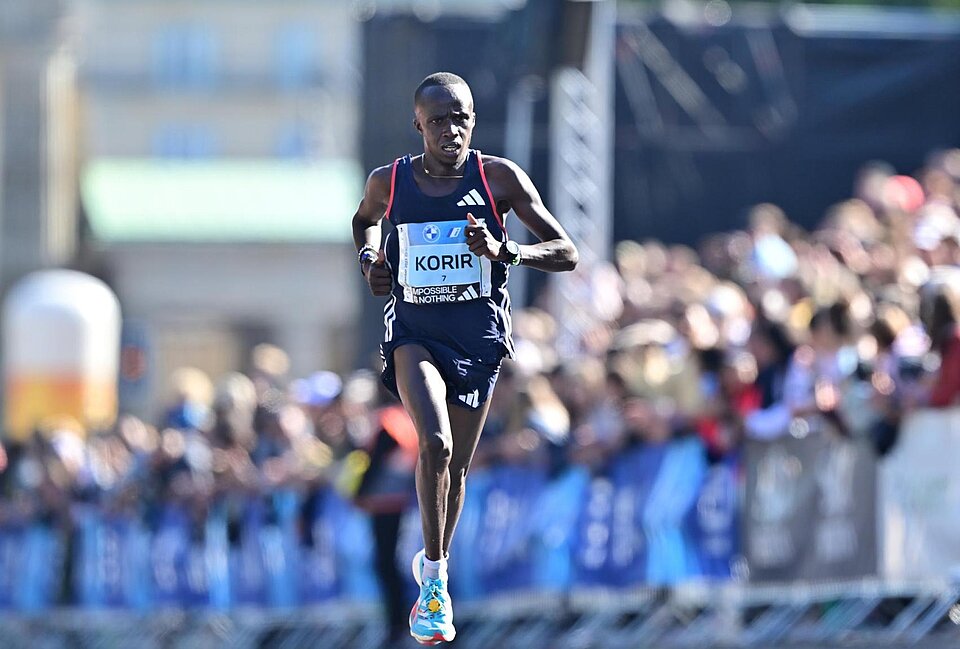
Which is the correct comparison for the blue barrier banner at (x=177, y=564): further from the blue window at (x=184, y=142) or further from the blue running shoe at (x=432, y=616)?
the blue window at (x=184, y=142)

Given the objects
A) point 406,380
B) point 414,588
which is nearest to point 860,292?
point 414,588

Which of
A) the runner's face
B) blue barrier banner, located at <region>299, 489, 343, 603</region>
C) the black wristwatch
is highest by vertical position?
the runner's face

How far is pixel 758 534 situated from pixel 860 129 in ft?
34.2

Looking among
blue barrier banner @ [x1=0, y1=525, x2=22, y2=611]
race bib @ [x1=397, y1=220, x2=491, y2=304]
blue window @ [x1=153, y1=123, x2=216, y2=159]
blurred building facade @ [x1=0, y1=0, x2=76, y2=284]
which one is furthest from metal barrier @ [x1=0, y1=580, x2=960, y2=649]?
blue window @ [x1=153, y1=123, x2=216, y2=159]

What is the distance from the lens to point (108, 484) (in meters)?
18.2

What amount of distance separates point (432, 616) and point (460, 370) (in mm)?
987

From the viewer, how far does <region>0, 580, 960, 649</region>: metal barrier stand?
1238 cm

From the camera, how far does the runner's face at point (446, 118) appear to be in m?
8.23

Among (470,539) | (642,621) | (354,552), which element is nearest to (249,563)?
(354,552)

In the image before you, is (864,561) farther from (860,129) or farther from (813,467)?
(860,129)

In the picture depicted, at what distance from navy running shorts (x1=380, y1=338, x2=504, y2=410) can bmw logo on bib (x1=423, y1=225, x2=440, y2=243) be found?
17.8 inches

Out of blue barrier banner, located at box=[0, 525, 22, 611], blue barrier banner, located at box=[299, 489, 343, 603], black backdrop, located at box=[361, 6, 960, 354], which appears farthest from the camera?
black backdrop, located at box=[361, 6, 960, 354]

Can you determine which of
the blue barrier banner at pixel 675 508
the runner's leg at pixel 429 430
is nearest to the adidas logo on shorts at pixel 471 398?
the runner's leg at pixel 429 430

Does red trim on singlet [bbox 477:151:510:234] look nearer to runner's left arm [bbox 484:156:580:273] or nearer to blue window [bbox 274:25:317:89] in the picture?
runner's left arm [bbox 484:156:580:273]
